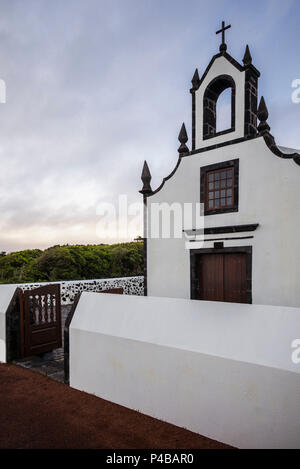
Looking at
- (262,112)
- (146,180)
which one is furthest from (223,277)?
(262,112)

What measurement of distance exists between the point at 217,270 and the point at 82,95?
912cm

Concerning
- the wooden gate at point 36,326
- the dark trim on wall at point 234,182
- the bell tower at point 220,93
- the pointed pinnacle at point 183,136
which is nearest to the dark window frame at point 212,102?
the bell tower at point 220,93

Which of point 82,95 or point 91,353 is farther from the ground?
point 82,95

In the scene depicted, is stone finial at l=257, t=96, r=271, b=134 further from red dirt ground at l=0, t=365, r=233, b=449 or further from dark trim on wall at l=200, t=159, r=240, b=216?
red dirt ground at l=0, t=365, r=233, b=449

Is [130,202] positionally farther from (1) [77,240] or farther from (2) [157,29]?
(1) [77,240]

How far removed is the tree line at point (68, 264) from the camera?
20141mm

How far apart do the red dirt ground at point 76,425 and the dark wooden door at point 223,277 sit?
464cm

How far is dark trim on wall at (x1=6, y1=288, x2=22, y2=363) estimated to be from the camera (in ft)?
23.4

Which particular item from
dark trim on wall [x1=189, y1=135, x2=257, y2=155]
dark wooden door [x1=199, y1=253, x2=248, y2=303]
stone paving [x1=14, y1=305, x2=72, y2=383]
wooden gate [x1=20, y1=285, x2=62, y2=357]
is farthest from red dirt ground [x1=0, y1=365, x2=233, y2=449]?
dark trim on wall [x1=189, y1=135, x2=257, y2=155]

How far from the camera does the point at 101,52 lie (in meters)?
9.77

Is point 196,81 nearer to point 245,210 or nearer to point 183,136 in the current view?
point 183,136

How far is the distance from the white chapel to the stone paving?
3623mm

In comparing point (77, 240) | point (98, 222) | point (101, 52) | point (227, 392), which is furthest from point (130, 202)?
point (77, 240)

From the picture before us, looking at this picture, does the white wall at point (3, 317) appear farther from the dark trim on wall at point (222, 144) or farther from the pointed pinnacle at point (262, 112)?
the pointed pinnacle at point (262, 112)
